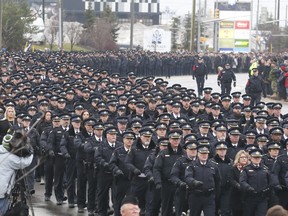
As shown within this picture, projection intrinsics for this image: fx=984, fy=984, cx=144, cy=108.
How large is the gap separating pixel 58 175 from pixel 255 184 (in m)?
4.31

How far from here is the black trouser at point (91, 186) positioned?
16.3 meters

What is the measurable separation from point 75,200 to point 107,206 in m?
1.36

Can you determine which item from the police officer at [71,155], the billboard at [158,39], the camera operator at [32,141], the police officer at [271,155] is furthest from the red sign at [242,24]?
the police officer at [271,155]

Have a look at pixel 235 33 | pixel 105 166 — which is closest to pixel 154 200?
pixel 105 166

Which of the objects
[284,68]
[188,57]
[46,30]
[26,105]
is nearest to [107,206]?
[26,105]

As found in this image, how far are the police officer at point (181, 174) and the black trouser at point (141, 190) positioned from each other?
65cm

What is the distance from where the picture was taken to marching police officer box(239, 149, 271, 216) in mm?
14336

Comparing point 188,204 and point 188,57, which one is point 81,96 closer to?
point 188,204

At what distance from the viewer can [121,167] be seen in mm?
15352

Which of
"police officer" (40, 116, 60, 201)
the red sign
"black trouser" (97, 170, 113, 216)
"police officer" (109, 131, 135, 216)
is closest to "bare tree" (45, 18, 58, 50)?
the red sign

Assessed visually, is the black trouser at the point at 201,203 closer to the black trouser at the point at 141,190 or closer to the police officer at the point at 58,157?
the black trouser at the point at 141,190

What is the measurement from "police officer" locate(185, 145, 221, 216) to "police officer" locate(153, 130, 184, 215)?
2.20 feet

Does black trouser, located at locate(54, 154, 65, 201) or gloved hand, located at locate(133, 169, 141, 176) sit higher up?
gloved hand, located at locate(133, 169, 141, 176)

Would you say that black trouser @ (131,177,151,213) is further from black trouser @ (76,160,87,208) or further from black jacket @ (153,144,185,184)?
black trouser @ (76,160,87,208)
